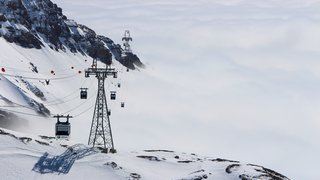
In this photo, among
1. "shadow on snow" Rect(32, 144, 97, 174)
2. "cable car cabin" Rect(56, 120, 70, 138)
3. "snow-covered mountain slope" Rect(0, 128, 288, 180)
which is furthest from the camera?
"cable car cabin" Rect(56, 120, 70, 138)

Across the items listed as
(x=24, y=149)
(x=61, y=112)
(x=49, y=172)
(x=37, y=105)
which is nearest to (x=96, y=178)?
(x=49, y=172)

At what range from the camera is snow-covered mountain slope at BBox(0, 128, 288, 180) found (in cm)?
6931

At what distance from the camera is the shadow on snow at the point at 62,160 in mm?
70062

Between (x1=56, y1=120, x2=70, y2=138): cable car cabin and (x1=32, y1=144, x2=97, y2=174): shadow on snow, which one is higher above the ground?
(x1=56, y1=120, x2=70, y2=138): cable car cabin

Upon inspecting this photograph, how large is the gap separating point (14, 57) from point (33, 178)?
132507 mm

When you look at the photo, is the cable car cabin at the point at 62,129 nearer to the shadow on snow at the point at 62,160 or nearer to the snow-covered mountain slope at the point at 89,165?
the snow-covered mountain slope at the point at 89,165

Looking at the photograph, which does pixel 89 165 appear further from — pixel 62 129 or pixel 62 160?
pixel 62 129

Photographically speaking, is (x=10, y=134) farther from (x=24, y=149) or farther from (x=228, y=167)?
(x=228, y=167)

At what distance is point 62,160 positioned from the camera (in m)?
74.1

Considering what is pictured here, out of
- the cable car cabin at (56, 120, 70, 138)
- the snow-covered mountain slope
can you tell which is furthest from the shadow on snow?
the cable car cabin at (56, 120, 70, 138)

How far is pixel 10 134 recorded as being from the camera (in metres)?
78.6

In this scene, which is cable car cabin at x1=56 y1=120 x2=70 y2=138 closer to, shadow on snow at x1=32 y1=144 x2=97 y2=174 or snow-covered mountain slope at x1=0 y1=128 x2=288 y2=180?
snow-covered mountain slope at x1=0 y1=128 x2=288 y2=180

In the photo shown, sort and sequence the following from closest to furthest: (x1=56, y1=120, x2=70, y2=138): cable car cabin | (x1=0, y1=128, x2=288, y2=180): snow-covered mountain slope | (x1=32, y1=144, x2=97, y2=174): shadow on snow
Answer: (x1=0, y1=128, x2=288, y2=180): snow-covered mountain slope < (x1=32, y1=144, x2=97, y2=174): shadow on snow < (x1=56, y1=120, x2=70, y2=138): cable car cabin

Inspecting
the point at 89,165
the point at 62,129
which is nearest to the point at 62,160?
the point at 89,165
